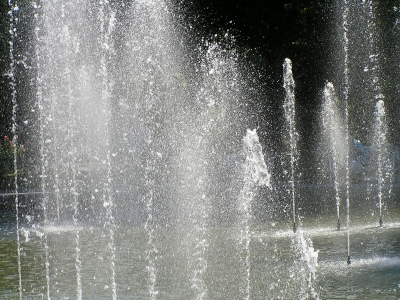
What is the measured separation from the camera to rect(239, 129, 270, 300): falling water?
34.4 ft

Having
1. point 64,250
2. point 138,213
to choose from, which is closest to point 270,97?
point 138,213

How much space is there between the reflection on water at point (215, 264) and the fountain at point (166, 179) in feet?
0.10

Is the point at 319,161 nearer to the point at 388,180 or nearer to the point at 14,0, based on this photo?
the point at 388,180

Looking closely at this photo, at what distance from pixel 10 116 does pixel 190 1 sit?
661 centimetres

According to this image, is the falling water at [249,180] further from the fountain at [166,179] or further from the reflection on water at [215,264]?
the reflection on water at [215,264]

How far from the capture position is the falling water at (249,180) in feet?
34.4

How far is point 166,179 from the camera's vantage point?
56.2 ft

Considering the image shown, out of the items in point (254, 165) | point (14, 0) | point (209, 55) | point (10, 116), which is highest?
point (14, 0)

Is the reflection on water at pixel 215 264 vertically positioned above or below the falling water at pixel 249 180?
below

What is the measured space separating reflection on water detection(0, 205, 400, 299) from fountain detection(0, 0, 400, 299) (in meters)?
0.03

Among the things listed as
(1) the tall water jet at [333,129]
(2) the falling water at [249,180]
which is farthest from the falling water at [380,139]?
(2) the falling water at [249,180]

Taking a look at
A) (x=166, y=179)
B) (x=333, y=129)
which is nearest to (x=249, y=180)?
(x=166, y=179)

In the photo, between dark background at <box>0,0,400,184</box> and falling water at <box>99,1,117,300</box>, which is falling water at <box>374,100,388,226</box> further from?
falling water at <box>99,1,117,300</box>

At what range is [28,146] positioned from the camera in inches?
856
